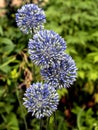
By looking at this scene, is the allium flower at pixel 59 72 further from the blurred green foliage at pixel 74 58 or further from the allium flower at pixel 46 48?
the blurred green foliage at pixel 74 58

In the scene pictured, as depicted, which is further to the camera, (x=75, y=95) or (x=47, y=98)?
(x=75, y=95)

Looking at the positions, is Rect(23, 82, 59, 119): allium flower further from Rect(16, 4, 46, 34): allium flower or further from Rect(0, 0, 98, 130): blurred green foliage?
Rect(0, 0, 98, 130): blurred green foliage

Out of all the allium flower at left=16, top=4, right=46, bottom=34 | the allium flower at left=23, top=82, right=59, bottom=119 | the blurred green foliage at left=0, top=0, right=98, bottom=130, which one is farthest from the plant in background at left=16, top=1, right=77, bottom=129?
the blurred green foliage at left=0, top=0, right=98, bottom=130

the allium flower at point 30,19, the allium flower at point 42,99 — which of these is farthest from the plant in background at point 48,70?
the allium flower at point 30,19

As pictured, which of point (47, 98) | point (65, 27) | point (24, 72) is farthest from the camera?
point (65, 27)

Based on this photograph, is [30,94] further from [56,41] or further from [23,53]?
[23,53]

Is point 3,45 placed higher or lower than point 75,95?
higher

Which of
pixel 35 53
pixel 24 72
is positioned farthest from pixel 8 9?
pixel 35 53

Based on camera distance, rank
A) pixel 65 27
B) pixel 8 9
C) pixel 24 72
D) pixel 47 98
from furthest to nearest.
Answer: pixel 8 9 → pixel 65 27 → pixel 24 72 → pixel 47 98
